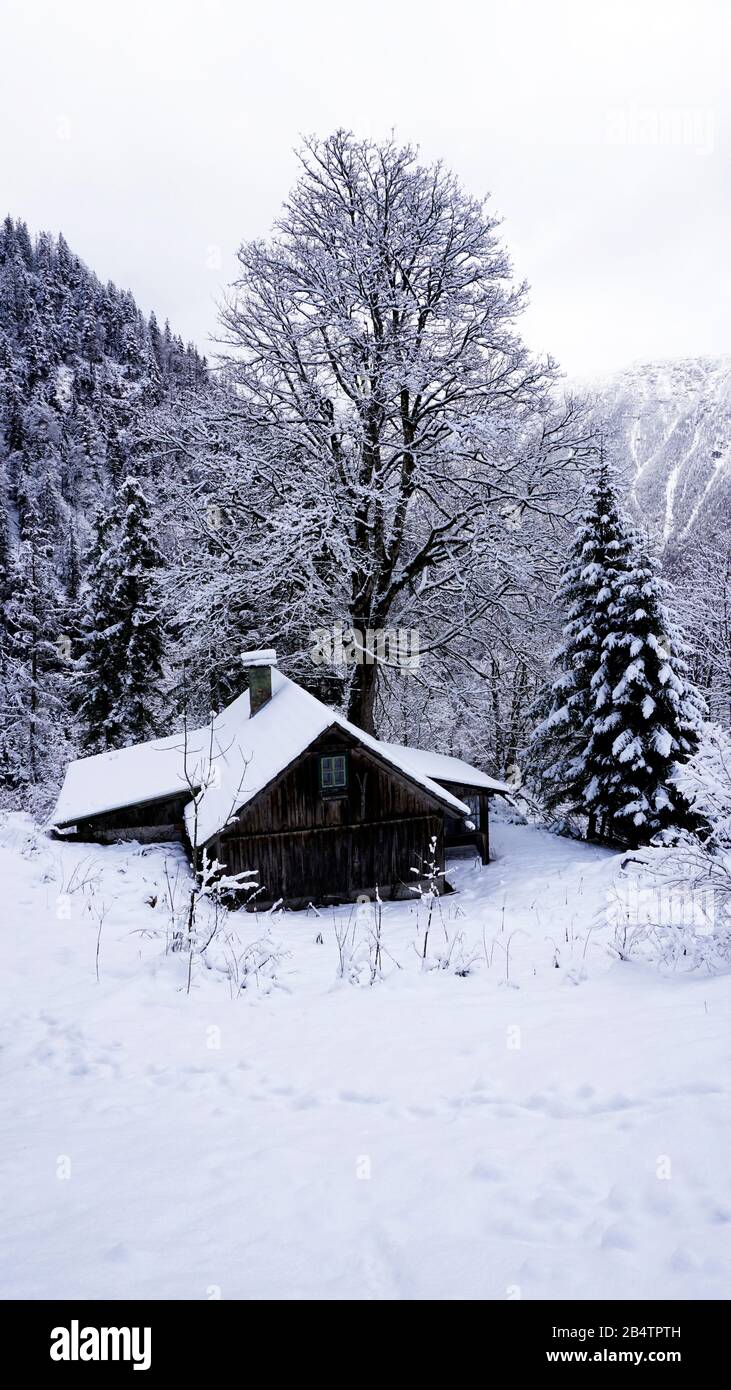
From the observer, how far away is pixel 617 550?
58.5 feet

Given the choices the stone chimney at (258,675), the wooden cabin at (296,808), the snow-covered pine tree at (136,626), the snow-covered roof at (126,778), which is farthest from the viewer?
the snow-covered pine tree at (136,626)

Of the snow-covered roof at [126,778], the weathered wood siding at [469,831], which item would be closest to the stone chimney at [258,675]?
the snow-covered roof at [126,778]

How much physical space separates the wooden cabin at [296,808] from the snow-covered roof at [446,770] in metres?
2.25

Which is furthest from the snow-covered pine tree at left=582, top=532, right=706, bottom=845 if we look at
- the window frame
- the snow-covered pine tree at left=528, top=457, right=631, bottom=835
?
the window frame

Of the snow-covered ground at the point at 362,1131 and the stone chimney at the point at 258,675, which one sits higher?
the stone chimney at the point at 258,675

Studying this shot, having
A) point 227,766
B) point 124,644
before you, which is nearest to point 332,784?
point 227,766

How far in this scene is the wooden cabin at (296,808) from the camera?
1411 cm

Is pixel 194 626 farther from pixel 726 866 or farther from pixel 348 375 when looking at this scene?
pixel 726 866

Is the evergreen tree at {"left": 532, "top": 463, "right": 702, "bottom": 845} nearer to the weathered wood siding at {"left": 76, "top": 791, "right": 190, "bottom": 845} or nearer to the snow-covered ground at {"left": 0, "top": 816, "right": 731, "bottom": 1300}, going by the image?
the weathered wood siding at {"left": 76, "top": 791, "right": 190, "bottom": 845}

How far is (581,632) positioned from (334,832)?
27.4 ft

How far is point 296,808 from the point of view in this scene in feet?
47.8

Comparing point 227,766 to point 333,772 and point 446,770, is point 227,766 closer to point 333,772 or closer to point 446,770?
point 333,772

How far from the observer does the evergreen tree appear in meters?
16.7

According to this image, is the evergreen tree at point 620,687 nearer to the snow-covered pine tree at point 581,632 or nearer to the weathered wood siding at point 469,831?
the snow-covered pine tree at point 581,632
